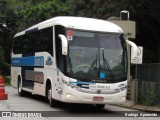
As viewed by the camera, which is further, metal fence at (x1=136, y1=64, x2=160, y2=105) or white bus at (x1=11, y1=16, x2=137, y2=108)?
metal fence at (x1=136, y1=64, x2=160, y2=105)

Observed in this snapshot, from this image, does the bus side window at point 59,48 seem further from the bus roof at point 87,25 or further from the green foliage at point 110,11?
the green foliage at point 110,11

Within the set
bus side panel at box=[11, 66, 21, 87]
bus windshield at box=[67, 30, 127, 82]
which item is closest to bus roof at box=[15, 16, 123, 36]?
bus windshield at box=[67, 30, 127, 82]

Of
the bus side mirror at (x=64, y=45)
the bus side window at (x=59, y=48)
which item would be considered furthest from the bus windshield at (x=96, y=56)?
the bus side mirror at (x=64, y=45)

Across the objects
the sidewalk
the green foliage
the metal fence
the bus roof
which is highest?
the green foliage

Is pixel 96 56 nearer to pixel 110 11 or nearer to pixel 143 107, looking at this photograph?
pixel 143 107

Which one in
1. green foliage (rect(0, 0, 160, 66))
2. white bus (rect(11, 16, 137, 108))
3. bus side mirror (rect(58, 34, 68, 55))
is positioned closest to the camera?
bus side mirror (rect(58, 34, 68, 55))

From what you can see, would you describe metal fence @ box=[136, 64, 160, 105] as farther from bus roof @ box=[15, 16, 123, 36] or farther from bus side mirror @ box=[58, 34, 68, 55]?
bus side mirror @ box=[58, 34, 68, 55]

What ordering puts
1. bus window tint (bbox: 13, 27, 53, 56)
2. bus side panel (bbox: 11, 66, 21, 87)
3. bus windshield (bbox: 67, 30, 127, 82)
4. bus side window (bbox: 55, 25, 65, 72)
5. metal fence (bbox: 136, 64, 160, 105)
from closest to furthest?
bus windshield (bbox: 67, 30, 127, 82)
bus side window (bbox: 55, 25, 65, 72)
bus window tint (bbox: 13, 27, 53, 56)
metal fence (bbox: 136, 64, 160, 105)
bus side panel (bbox: 11, 66, 21, 87)

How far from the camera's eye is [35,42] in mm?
20828

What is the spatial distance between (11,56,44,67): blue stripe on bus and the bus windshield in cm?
378

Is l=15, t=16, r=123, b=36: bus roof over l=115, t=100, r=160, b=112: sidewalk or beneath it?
over

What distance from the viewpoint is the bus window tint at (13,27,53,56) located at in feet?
59.4

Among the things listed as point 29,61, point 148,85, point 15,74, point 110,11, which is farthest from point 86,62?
point 110,11

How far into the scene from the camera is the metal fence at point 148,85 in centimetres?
1881
